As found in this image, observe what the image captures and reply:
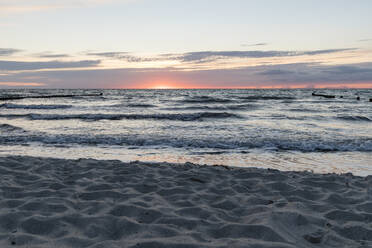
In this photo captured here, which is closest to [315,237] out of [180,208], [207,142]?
[180,208]

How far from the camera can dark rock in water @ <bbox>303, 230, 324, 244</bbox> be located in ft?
11.9

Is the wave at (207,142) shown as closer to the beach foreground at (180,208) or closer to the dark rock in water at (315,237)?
the beach foreground at (180,208)

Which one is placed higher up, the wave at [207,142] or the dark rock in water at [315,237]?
the dark rock in water at [315,237]

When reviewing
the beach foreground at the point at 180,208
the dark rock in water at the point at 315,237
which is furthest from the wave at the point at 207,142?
the dark rock in water at the point at 315,237

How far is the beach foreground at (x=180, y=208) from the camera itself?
362cm

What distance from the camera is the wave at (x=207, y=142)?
10.8 metres

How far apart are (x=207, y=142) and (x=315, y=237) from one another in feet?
26.8

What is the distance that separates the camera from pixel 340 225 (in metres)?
4.05

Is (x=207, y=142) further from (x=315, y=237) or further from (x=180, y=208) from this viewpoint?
(x=315, y=237)

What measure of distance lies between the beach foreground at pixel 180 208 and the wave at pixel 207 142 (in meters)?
4.13

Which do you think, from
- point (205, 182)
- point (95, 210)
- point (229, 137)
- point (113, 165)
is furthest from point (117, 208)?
point (229, 137)

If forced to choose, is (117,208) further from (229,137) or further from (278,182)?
(229,137)

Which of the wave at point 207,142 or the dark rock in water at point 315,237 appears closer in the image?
the dark rock in water at point 315,237

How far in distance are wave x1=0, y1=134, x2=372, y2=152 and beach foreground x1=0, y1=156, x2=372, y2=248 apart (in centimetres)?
413
